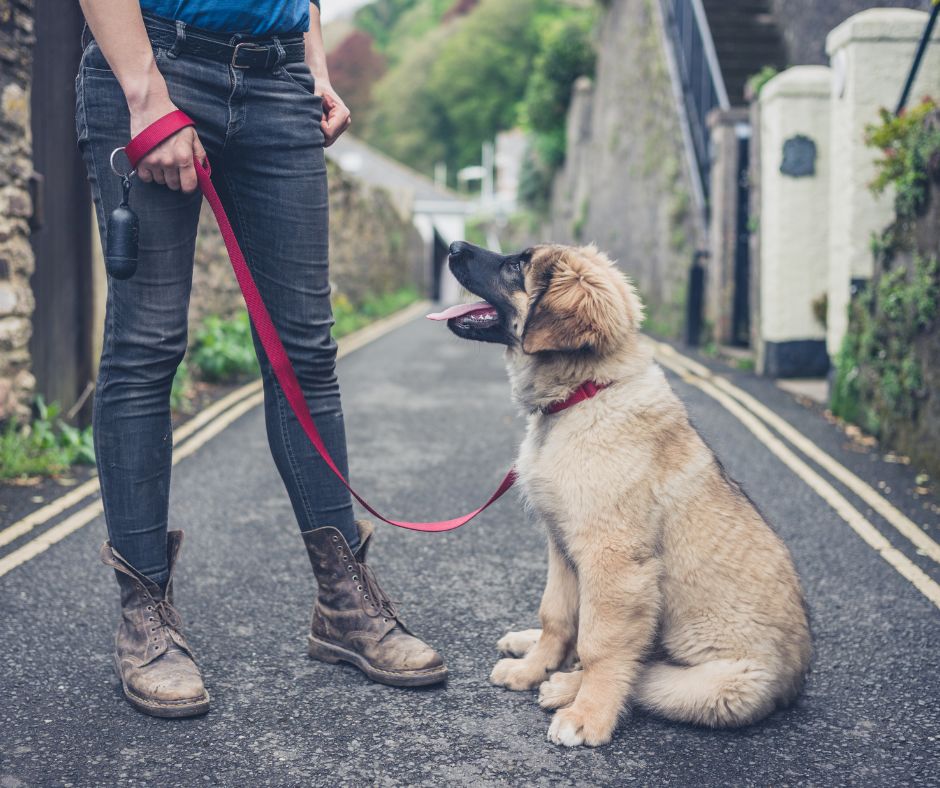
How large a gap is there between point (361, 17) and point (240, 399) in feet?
346

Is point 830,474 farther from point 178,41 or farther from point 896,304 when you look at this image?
point 178,41

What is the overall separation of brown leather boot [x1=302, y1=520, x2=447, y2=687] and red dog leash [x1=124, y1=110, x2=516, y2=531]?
0.69ft

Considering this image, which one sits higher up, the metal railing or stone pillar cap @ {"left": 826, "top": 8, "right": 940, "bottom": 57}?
the metal railing

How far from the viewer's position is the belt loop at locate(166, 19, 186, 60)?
2861mm

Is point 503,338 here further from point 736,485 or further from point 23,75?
point 23,75

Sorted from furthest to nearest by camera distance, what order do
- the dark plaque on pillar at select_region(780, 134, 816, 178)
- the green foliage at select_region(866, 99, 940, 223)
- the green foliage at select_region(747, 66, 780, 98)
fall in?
the green foliage at select_region(747, 66, 780, 98), the dark plaque on pillar at select_region(780, 134, 816, 178), the green foliage at select_region(866, 99, 940, 223)

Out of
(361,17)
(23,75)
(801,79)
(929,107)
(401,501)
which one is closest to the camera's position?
(401,501)

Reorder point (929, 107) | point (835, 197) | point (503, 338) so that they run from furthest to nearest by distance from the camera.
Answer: point (835, 197) < point (929, 107) < point (503, 338)

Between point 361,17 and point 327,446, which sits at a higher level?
point 361,17

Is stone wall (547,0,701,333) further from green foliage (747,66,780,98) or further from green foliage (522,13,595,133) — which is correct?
green foliage (747,66,780,98)

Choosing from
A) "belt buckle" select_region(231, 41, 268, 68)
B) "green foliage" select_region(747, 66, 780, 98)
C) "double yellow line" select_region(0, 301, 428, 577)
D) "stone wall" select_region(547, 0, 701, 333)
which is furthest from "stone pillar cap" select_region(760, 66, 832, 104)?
"belt buckle" select_region(231, 41, 268, 68)

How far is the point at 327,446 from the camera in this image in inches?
129

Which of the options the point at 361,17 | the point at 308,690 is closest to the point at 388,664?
the point at 308,690

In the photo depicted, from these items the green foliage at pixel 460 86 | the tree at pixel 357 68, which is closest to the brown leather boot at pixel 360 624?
the green foliage at pixel 460 86
